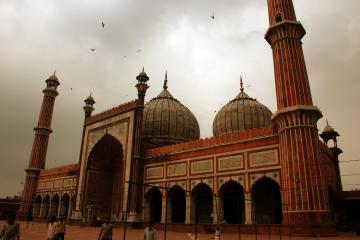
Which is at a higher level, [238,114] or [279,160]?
[238,114]

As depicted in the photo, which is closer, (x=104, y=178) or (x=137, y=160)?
(x=137, y=160)

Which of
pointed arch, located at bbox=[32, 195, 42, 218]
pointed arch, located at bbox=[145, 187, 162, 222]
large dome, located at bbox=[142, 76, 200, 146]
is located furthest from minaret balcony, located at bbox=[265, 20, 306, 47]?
pointed arch, located at bbox=[32, 195, 42, 218]

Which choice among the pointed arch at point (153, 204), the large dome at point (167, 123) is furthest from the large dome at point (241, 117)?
the pointed arch at point (153, 204)

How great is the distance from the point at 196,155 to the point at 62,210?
17267 mm

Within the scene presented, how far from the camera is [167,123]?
27.4 m

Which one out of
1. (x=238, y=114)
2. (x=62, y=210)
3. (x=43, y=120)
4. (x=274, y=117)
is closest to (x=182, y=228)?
(x=274, y=117)

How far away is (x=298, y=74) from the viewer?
54.0 feet

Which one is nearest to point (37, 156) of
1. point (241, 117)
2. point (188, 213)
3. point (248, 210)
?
point (188, 213)

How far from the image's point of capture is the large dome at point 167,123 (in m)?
27.1

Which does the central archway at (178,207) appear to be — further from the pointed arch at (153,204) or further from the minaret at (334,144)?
the minaret at (334,144)

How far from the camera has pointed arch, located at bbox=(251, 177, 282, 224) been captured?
59.9 feet

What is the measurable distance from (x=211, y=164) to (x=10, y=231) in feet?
46.7

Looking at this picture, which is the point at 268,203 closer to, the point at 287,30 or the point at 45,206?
the point at 287,30

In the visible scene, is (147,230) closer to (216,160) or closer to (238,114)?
(216,160)
